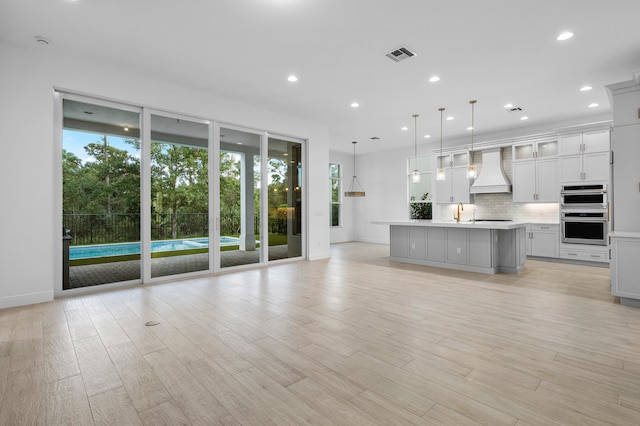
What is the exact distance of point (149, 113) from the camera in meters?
5.09

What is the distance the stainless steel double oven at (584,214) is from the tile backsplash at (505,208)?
580 mm

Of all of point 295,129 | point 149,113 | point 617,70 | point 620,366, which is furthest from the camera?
point 295,129

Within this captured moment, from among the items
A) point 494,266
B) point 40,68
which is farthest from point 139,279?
point 494,266

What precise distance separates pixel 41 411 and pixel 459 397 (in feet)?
8.12

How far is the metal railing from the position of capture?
453cm

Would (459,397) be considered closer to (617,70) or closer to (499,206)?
(617,70)

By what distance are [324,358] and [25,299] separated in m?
4.00

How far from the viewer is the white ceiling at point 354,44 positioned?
10.8 feet

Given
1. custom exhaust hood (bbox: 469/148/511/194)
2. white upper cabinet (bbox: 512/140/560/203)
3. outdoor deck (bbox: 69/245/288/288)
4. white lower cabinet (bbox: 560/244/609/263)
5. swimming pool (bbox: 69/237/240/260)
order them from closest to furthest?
swimming pool (bbox: 69/237/240/260) → outdoor deck (bbox: 69/245/288/288) → white lower cabinet (bbox: 560/244/609/263) → white upper cabinet (bbox: 512/140/560/203) → custom exhaust hood (bbox: 469/148/511/194)

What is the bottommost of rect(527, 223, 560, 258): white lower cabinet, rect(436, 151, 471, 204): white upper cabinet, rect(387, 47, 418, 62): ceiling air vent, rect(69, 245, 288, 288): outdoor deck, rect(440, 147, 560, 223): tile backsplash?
rect(69, 245, 288, 288): outdoor deck

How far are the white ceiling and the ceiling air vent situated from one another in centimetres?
10

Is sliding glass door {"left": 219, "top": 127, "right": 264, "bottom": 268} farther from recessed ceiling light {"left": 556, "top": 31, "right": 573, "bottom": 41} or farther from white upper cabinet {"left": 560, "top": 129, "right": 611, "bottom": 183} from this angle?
white upper cabinet {"left": 560, "top": 129, "right": 611, "bottom": 183}

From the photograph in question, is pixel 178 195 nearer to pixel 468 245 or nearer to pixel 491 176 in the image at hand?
pixel 468 245

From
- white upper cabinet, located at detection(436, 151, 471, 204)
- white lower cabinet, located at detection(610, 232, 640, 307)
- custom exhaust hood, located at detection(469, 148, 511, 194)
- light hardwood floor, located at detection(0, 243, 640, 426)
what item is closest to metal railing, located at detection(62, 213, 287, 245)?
light hardwood floor, located at detection(0, 243, 640, 426)
